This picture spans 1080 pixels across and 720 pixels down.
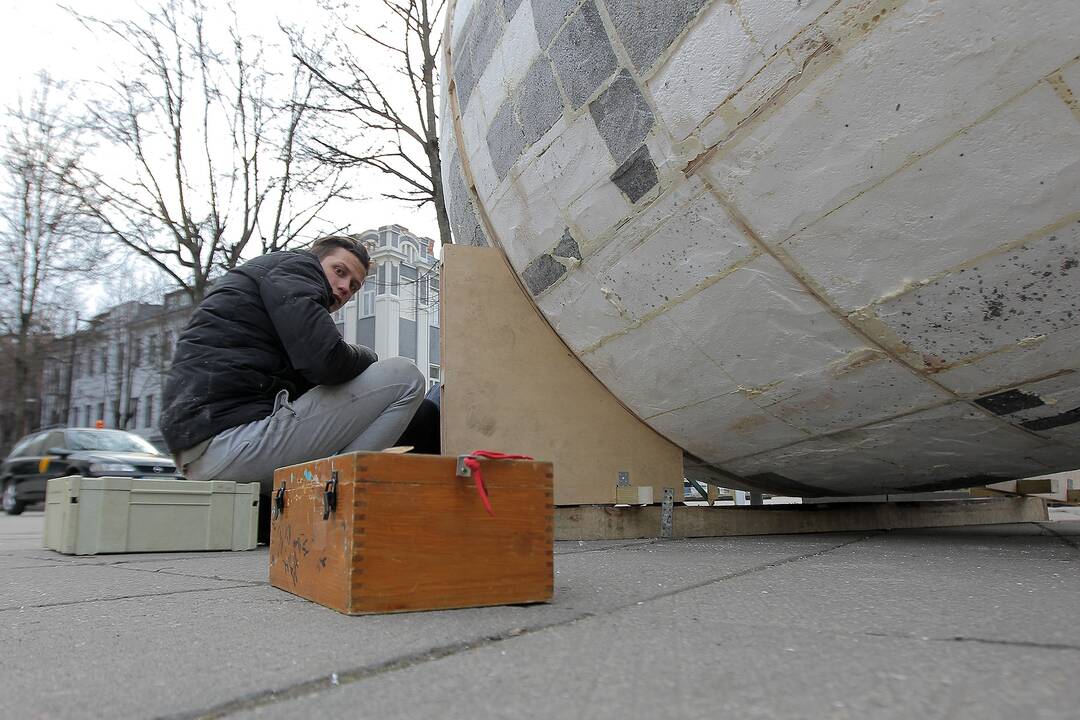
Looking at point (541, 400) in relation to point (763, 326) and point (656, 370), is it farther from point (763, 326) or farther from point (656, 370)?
point (763, 326)

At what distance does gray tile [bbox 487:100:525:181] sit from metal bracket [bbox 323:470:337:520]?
173 centimetres

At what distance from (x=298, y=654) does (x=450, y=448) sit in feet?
6.60

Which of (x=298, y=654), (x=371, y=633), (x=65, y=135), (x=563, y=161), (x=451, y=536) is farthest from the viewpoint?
(x=65, y=135)

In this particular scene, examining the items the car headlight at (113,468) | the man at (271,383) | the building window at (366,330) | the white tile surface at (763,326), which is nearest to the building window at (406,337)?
the building window at (366,330)

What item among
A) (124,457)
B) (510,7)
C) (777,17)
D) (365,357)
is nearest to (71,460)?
(124,457)

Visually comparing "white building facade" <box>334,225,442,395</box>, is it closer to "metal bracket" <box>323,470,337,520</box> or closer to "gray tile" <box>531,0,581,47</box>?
"gray tile" <box>531,0,581,47</box>

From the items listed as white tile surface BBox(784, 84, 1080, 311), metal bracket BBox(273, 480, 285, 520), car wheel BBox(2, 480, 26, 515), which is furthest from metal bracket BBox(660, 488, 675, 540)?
car wheel BBox(2, 480, 26, 515)

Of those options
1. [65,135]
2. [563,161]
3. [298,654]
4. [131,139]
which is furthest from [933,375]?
[65,135]

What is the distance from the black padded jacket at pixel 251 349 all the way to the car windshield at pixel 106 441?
29.7 feet

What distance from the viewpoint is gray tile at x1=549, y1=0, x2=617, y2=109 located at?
244 cm

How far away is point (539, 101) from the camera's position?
2.74 meters

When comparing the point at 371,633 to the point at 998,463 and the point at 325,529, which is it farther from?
the point at 998,463

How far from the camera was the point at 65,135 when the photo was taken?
1260cm

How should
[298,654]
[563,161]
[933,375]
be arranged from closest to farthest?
[298,654] → [933,375] → [563,161]
